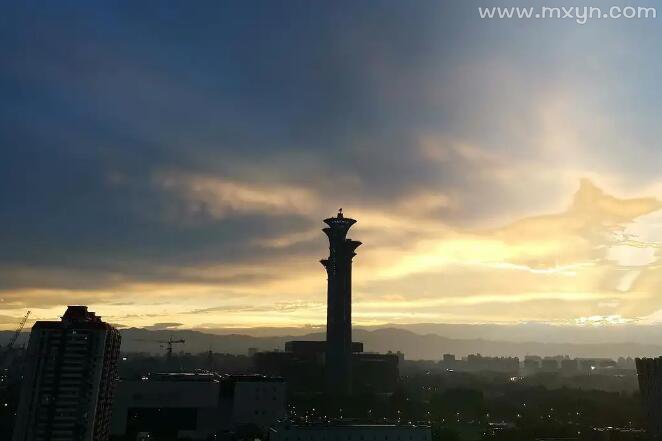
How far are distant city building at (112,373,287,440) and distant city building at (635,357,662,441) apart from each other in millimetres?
107583

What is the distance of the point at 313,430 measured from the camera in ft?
425

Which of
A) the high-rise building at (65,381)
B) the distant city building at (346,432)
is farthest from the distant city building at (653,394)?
the high-rise building at (65,381)

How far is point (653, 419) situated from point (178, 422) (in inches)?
5473

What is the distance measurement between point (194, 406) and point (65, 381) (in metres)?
73.1

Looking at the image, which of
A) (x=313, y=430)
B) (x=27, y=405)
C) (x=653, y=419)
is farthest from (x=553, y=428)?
(x=27, y=405)

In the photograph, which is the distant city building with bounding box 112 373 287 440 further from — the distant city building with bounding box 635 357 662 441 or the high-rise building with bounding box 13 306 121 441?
the distant city building with bounding box 635 357 662 441

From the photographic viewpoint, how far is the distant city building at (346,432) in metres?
129

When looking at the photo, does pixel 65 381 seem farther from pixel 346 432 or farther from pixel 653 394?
pixel 653 394

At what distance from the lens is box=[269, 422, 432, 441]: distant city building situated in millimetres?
128875

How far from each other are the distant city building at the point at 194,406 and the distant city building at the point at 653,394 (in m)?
108

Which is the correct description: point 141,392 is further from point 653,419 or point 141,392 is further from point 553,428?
point 653,419

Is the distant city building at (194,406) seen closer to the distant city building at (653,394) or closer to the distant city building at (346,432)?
the distant city building at (346,432)

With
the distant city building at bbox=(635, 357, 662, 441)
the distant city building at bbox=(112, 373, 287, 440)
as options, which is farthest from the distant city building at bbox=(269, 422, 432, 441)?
the distant city building at bbox=(635, 357, 662, 441)

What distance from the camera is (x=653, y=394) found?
5389 inches
